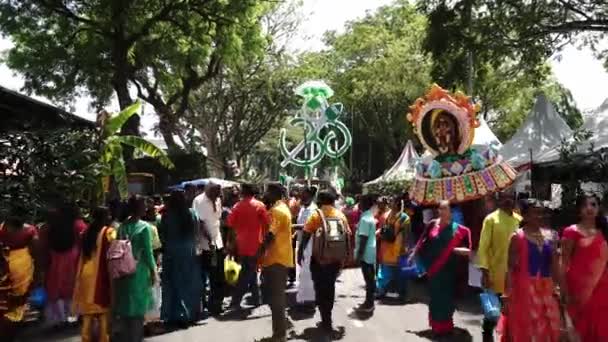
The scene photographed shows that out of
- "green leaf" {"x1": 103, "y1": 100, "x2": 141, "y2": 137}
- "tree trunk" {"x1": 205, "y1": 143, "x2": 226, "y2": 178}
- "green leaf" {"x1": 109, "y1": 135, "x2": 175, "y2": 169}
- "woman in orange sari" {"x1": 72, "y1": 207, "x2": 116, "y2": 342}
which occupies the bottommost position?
"woman in orange sari" {"x1": 72, "y1": 207, "x2": 116, "y2": 342}

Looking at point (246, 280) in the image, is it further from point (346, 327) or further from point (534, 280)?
point (534, 280)

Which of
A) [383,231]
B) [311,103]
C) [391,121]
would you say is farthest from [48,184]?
[391,121]

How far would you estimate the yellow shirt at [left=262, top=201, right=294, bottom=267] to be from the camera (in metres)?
8.30

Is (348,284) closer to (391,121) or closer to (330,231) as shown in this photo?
(330,231)

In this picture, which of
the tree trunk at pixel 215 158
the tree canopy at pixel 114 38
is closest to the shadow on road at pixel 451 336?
the tree canopy at pixel 114 38

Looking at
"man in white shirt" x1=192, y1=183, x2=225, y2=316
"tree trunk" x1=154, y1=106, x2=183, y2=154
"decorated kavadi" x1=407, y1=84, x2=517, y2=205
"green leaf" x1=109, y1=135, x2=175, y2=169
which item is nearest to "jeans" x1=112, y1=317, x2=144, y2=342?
"man in white shirt" x1=192, y1=183, x2=225, y2=316

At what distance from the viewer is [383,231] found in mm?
11977

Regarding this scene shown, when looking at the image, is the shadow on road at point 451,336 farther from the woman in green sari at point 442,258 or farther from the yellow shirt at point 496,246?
the yellow shirt at point 496,246

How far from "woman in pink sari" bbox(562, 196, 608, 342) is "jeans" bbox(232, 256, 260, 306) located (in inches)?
195

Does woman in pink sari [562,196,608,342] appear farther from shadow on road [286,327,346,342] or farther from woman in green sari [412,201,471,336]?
shadow on road [286,327,346,342]

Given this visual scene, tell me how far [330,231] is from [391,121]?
34827mm

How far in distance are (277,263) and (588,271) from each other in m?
3.43

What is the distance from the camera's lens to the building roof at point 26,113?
13766mm

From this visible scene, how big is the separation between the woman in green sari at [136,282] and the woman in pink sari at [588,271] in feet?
12.9
